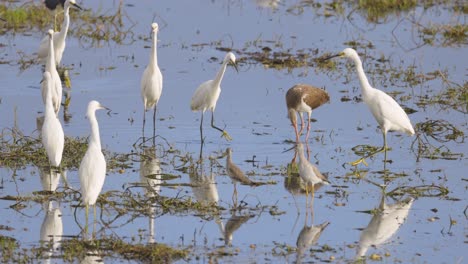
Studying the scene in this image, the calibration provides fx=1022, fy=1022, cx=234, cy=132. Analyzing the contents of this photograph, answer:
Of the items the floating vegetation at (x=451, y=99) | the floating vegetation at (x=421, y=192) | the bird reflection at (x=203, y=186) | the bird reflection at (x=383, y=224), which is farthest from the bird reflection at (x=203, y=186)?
the floating vegetation at (x=451, y=99)

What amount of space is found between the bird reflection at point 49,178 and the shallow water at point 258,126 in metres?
0.13

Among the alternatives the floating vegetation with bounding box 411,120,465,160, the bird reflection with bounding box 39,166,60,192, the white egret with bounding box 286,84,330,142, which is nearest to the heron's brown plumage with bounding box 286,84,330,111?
the white egret with bounding box 286,84,330,142

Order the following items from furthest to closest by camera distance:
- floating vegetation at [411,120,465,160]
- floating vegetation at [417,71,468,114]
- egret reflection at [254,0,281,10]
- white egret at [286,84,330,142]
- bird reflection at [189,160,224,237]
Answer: egret reflection at [254,0,281,10], floating vegetation at [417,71,468,114], white egret at [286,84,330,142], floating vegetation at [411,120,465,160], bird reflection at [189,160,224,237]

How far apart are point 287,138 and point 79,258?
544 cm

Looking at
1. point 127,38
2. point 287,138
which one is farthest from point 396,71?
point 127,38

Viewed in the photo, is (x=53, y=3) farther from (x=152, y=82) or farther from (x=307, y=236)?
(x=307, y=236)

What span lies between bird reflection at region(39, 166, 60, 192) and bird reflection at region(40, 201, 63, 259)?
0.61 m

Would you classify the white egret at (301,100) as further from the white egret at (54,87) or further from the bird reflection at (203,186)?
the white egret at (54,87)

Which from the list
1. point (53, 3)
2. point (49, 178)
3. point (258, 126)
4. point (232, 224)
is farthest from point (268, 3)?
point (232, 224)

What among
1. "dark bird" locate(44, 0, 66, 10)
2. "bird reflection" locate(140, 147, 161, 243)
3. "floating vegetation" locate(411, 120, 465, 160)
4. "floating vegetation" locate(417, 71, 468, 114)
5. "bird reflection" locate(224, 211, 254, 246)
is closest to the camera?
"bird reflection" locate(224, 211, 254, 246)

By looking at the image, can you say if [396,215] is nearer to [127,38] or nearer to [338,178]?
[338,178]

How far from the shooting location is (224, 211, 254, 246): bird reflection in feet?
30.8

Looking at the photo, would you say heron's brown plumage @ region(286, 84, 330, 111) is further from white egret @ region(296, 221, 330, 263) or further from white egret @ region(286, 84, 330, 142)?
white egret @ region(296, 221, 330, 263)

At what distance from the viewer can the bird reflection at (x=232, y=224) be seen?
938 centimetres
